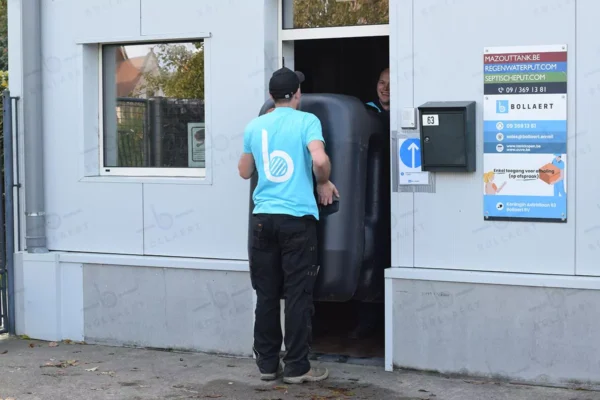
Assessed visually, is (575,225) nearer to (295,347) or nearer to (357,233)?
(357,233)

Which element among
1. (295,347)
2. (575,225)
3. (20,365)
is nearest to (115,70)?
(20,365)

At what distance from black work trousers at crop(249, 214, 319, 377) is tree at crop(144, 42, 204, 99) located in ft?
5.44

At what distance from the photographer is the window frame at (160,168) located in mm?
7289

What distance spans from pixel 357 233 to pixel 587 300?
148 cm

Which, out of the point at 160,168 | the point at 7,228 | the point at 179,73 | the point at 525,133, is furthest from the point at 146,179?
the point at 525,133

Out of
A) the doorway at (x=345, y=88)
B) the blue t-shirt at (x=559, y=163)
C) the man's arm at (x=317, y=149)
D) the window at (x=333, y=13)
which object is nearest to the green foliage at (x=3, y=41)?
the doorway at (x=345, y=88)

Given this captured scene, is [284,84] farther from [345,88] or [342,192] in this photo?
[345,88]

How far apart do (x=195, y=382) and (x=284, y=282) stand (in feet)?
3.00

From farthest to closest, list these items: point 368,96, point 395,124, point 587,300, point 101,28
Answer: point 368,96, point 101,28, point 395,124, point 587,300

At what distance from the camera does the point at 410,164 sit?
21.6 feet

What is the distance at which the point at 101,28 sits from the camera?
25.2ft

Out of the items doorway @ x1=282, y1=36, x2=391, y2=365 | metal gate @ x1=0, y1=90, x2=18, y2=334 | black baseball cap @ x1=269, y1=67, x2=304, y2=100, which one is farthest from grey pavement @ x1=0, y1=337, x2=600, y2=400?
black baseball cap @ x1=269, y1=67, x2=304, y2=100

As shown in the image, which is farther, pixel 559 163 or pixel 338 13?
pixel 338 13

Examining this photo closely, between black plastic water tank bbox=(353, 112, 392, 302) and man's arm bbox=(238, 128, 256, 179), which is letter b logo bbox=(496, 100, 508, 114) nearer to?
black plastic water tank bbox=(353, 112, 392, 302)
